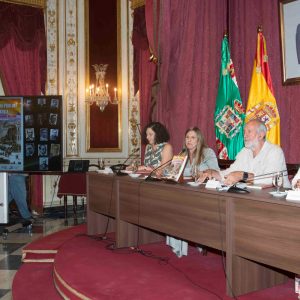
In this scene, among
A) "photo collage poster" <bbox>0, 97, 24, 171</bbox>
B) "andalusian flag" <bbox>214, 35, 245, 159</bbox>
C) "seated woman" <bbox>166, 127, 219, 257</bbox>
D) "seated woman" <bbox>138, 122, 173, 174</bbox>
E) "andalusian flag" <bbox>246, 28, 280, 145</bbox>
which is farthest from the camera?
"photo collage poster" <bbox>0, 97, 24, 171</bbox>

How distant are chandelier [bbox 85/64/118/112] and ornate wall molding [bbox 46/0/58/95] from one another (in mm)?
584

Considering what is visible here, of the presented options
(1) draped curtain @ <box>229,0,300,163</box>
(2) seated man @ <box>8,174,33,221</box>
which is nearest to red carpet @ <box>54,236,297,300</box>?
(1) draped curtain @ <box>229,0,300,163</box>

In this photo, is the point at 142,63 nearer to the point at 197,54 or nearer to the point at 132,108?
the point at 132,108

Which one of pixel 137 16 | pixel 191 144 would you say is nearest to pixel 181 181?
pixel 191 144

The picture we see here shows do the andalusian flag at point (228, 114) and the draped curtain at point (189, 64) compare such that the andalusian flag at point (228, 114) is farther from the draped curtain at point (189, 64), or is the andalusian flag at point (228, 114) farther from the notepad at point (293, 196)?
the notepad at point (293, 196)

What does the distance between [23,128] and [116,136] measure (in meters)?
1.73

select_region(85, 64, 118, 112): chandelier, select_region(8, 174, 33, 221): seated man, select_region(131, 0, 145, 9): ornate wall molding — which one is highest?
select_region(131, 0, 145, 9): ornate wall molding

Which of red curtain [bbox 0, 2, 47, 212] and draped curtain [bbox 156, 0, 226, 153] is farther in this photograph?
red curtain [bbox 0, 2, 47, 212]

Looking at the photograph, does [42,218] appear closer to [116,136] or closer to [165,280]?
[116,136]

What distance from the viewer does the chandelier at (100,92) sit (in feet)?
23.5

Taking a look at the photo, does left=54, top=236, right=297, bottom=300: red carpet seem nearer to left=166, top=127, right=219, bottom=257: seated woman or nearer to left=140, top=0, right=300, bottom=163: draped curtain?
left=166, top=127, right=219, bottom=257: seated woman

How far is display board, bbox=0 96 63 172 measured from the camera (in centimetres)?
601

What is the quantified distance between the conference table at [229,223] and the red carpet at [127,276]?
14cm

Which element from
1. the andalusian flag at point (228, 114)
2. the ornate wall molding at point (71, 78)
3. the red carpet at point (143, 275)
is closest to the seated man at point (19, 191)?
the ornate wall molding at point (71, 78)
